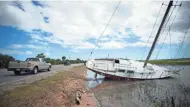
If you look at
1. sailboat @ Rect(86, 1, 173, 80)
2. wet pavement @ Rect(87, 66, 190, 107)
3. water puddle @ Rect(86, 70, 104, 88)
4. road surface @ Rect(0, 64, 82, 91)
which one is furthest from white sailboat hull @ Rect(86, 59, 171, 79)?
road surface @ Rect(0, 64, 82, 91)

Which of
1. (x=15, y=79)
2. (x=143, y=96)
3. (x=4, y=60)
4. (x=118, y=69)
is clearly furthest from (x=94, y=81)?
(x=4, y=60)

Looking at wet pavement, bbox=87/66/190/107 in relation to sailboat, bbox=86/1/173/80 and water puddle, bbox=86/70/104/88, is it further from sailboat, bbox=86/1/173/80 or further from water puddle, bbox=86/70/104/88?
sailboat, bbox=86/1/173/80

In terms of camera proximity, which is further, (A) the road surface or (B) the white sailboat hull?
(B) the white sailboat hull

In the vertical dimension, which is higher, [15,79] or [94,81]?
[15,79]

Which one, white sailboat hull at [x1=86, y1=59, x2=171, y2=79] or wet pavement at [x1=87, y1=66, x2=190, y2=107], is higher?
white sailboat hull at [x1=86, y1=59, x2=171, y2=79]

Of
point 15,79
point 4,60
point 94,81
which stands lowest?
point 94,81

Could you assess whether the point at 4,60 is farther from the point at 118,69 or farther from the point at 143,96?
the point at 143,96

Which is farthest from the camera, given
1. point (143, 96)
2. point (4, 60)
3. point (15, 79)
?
point (4, 60)

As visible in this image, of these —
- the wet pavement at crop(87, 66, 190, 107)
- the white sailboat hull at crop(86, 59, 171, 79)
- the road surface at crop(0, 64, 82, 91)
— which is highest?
the white sailboat hull at crop(86, 59, 171, 79)

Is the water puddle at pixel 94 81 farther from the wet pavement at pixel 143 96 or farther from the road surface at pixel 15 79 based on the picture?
the road surface at pixel 15 79

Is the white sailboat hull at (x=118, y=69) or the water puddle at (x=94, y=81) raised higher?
the white sailboat hull at (x=118, y=69)

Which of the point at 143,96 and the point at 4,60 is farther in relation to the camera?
the point at 4,60

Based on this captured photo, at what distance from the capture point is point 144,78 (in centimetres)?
3080

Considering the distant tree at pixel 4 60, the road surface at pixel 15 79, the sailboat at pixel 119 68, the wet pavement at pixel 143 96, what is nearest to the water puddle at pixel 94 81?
the sailboat at pixel 119 68
